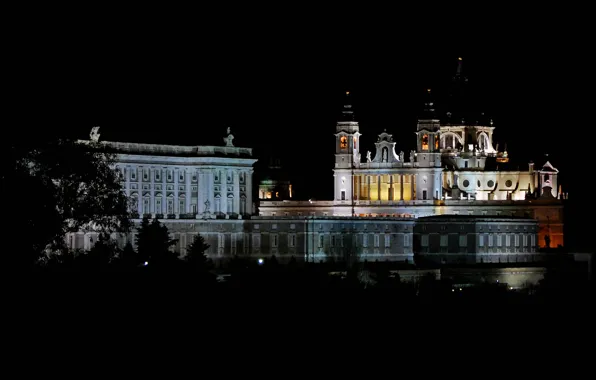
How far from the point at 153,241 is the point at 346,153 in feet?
141

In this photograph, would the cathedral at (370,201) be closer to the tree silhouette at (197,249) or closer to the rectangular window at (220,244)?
the rectangular window at (220,244)

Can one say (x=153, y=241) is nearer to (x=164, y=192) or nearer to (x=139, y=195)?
(x=139, y=195)

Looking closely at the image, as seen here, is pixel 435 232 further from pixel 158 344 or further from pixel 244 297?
pixel 158 344

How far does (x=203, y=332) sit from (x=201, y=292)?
38.9 ft

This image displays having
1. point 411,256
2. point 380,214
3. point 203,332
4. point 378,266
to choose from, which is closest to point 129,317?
point 203,332

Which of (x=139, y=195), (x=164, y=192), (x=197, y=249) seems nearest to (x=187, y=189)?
(x=164, y=192)

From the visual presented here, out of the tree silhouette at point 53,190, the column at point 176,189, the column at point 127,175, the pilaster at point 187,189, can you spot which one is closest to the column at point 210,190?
the pilaster at point 187,189

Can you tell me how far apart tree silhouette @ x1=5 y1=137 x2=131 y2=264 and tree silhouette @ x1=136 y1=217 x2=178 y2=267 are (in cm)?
2213

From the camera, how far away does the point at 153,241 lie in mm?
110312

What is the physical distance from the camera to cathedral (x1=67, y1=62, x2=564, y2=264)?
12594 cm

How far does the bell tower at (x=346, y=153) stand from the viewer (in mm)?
151125

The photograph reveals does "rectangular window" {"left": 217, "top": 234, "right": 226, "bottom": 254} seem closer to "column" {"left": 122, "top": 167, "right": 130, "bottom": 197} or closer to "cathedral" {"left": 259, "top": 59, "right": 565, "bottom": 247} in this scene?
"column" {"left": 122, "top": 167, "right": 130, "bottom": 197}

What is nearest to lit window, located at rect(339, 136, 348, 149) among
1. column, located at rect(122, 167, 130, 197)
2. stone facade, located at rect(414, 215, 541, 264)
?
stone facade, located at rect(414, 215, 541, 264)

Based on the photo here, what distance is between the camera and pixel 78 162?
240ft
